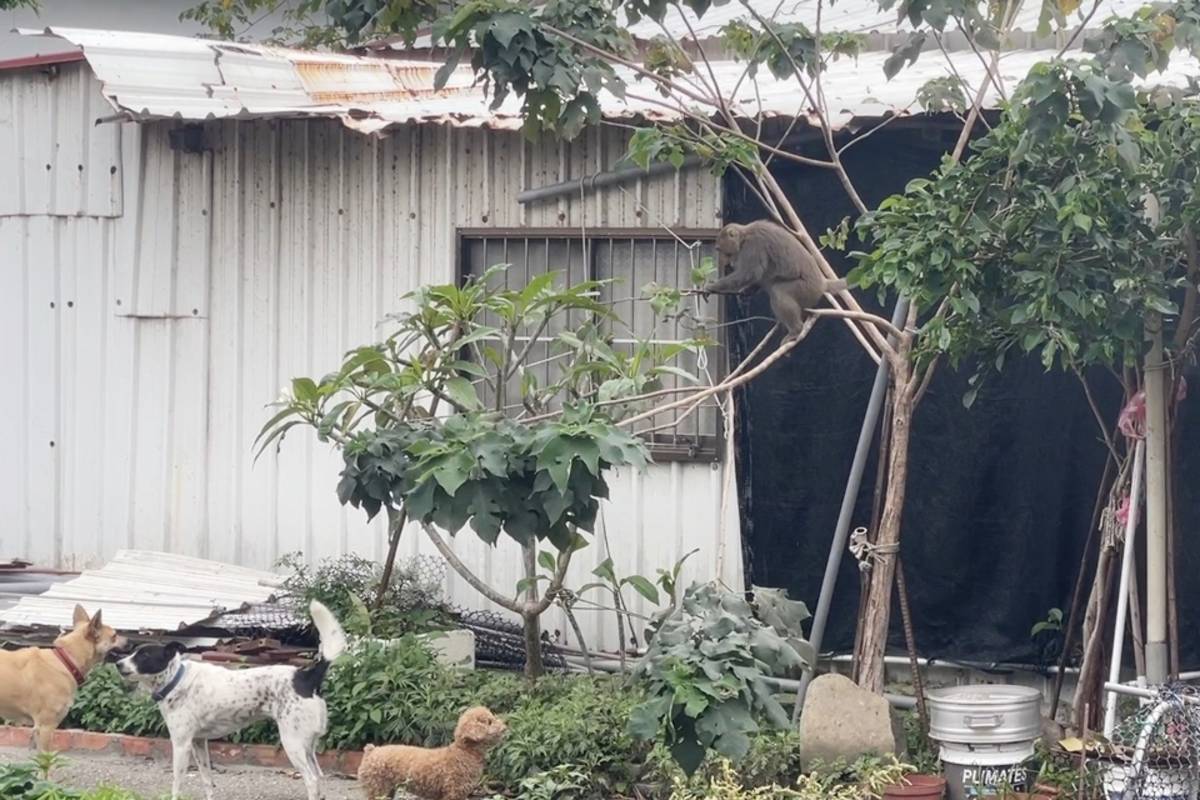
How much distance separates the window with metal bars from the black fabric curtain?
0.53m

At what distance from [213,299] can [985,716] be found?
17.6 feet

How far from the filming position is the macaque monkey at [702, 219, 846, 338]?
7.84m

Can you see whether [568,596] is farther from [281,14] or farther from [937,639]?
[281,14]

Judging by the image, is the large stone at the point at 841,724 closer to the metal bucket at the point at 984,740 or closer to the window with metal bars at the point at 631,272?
the metal bucket at the point at 984,740

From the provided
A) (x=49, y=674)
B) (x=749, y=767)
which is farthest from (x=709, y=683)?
(x=49, y=674)

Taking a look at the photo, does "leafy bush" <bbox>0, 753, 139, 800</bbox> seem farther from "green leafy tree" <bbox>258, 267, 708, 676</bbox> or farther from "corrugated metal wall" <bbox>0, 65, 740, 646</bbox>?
"corrugated metal wall" <bbox>0, 65, 740, 646</bbox>

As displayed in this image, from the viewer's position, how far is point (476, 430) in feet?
20.6

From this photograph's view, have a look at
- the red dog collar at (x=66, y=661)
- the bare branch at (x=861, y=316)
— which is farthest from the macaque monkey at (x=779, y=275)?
the red dog collar at (x=66, y=661)

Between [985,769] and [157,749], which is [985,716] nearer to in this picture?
[985,769]

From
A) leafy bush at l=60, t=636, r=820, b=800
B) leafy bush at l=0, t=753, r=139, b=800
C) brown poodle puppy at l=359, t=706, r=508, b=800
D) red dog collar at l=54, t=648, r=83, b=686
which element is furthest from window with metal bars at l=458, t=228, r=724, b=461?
leafy bush at l=0, t=753, r=139, b=800

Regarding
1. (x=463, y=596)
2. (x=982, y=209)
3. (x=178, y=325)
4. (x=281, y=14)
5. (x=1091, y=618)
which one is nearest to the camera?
(x=982, y=209)

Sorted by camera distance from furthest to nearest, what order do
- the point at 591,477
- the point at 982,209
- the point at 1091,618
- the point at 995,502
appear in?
the point at 995,502
the point at 1091,618
the point at 982,209
the point at 591,477

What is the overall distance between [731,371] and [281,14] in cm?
1095

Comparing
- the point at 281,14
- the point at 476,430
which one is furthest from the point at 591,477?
the point at 281,14
